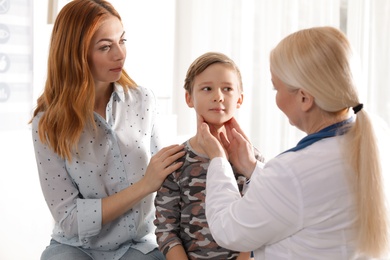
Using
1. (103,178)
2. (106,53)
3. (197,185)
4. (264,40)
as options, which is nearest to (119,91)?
(106,53)

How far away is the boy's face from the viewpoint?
1695mm

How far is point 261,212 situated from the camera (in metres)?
1.28

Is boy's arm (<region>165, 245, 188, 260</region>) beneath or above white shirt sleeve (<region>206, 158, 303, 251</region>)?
beneath

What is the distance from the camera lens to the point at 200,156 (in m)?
1.70

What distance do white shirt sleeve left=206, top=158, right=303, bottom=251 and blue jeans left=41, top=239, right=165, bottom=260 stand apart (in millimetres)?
494

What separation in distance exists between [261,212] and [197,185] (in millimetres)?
428

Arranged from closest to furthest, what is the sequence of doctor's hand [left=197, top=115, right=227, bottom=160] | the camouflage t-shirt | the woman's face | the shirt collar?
doctor's hand [left=197, top=115, right=227, bottom=160]
the camouflage t-shirt
the woman's face
the shirt collar

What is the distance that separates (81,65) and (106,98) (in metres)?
0.19

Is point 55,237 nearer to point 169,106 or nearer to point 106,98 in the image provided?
point 106,98

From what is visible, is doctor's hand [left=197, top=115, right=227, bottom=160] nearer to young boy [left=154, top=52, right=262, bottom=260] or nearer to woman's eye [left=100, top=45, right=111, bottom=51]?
young boy [left=154, top=52, right=262, bottom=260]

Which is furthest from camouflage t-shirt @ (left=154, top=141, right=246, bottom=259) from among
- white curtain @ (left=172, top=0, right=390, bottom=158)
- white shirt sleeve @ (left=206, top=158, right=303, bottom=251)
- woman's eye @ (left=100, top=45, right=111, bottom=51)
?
white curtain @ (left=172, top=0, right=390, bottom=158)

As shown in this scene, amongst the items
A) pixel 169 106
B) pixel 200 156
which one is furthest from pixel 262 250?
pixel 169 106

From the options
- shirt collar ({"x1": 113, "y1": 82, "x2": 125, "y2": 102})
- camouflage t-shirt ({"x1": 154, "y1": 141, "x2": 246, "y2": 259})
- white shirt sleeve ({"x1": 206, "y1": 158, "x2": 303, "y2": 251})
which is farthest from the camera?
shirt collar ({"x1": 113, "y1": 82, "x2": 125, "y2": 102})

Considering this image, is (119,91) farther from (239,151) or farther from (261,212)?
(261,212)
